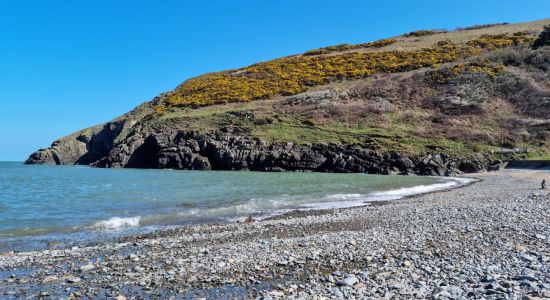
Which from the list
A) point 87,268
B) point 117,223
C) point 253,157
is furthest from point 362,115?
point 87,268

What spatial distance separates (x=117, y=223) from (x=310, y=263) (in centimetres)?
1188

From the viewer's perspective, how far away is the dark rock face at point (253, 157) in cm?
6019

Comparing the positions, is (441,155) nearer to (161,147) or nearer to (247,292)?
(161,147)

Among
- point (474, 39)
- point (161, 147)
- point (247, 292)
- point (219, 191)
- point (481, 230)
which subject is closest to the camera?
point (247, 292)

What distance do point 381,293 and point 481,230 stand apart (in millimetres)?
7645

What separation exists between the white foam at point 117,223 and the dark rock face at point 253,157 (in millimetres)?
46587

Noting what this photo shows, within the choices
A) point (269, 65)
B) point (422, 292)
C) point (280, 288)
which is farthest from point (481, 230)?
point (269, 65)

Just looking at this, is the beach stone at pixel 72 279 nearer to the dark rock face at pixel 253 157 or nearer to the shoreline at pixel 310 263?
the shoreline at pixel 310 263

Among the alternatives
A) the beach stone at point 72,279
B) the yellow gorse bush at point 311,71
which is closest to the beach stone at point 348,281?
the beach stone at point 72,279

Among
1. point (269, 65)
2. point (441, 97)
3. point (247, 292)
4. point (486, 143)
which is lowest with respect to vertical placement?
point (247, 292)

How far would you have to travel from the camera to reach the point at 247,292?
9.03 m

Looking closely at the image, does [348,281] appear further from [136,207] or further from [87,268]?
A: [136,207]

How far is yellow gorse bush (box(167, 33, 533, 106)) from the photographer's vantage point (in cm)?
9869

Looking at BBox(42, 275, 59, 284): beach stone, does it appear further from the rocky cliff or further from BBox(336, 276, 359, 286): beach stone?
the rocky cliff
